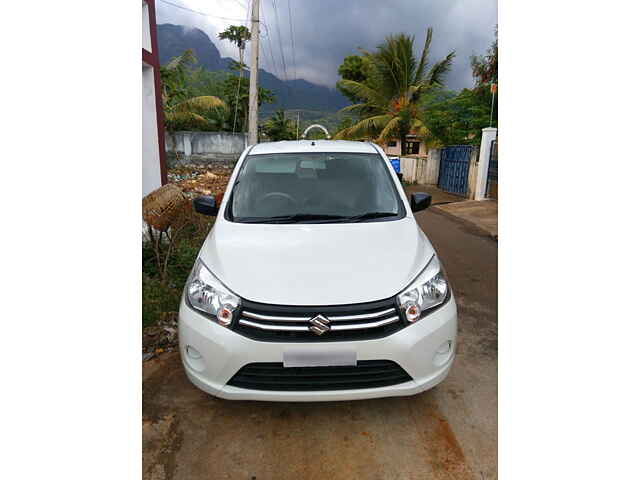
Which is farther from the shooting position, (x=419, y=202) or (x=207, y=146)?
(x=207, y=146)

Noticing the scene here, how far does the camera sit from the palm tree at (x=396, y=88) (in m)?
18.3

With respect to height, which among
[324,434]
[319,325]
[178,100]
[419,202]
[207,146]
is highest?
[178,100]

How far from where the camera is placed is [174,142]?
16.0 meters

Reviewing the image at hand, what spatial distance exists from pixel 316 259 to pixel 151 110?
6.85 metres

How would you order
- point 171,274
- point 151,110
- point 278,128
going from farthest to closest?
point 278,128
point 151,110
point 171,274

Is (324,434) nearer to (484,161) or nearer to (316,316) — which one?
(316,316)

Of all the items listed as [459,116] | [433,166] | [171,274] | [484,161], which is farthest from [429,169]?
[171,274]

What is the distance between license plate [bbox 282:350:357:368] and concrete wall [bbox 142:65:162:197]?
652cm

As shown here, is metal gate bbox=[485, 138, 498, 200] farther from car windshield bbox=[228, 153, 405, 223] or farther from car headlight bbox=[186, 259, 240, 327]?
car headlight bbox=[186, 259, 240, 327]

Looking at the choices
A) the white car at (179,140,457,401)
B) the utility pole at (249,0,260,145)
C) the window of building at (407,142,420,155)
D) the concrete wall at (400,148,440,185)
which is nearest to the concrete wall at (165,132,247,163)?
the utility pole at (249,0,260,145)

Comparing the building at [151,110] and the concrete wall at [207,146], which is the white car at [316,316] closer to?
the building at [151,110]

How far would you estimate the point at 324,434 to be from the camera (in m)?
2.26

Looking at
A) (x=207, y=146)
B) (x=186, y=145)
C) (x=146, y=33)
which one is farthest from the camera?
(x=207, y=146)

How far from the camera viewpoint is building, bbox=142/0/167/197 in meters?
7.38
